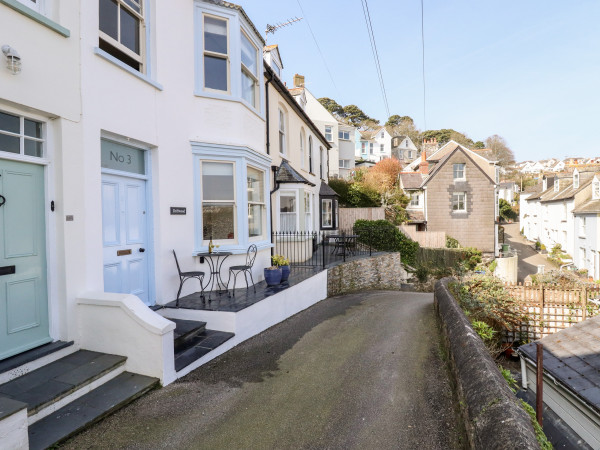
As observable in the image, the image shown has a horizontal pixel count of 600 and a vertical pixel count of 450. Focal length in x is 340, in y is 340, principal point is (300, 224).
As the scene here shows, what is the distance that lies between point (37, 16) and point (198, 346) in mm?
4821

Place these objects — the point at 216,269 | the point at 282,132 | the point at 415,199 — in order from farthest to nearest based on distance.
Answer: the point at 415,199 → the point at 282,132 → the point at 216,269

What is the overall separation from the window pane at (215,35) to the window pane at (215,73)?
20 cm

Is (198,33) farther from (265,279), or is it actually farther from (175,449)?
(175,449)

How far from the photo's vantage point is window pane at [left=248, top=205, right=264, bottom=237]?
831cm

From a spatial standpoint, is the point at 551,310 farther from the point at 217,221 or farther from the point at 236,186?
the point at 217,221

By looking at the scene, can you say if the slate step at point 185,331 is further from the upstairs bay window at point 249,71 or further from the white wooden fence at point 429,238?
the white wooden fence at point 429,238

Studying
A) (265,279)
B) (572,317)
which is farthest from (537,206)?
(265,279)

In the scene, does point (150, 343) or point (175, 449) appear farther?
point (150, 343)

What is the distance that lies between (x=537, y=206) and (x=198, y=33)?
152ft

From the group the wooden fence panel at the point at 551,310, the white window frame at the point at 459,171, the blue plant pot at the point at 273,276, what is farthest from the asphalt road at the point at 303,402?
the white window frame at the point at 459,171

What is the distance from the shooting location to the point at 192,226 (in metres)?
7.07

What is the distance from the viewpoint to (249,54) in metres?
8.48

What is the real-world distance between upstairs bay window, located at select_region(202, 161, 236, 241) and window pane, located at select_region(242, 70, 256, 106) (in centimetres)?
202

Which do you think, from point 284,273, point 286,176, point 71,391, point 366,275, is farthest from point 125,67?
point 366,275
